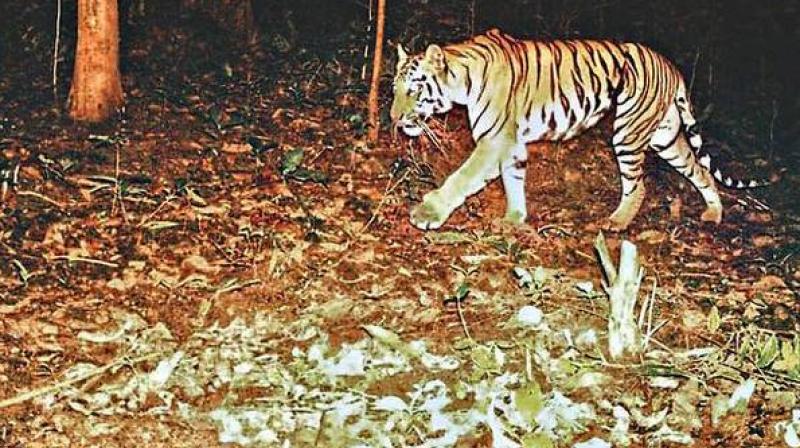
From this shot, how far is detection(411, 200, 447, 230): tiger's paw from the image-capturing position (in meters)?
6.48

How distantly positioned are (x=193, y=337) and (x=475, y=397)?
1.28 meters

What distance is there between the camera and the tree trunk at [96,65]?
7191 mm

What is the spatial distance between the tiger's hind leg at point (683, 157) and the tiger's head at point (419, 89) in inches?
49.6

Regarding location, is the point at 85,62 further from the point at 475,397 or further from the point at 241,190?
the point at 475,397

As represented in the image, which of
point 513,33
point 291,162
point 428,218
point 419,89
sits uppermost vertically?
point 419,89

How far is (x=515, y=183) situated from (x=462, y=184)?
28 centimetres

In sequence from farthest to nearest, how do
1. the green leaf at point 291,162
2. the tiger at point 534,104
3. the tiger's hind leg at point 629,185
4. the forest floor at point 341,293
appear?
the green leaf at point 291,162, the tiger's hind leg at point 629,185, the tiger at point 534,104, the forest floor at point 341,293

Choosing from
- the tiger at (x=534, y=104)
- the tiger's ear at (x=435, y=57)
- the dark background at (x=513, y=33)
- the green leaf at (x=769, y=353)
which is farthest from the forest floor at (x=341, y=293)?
the tiger's ear at (x=435, y=57)

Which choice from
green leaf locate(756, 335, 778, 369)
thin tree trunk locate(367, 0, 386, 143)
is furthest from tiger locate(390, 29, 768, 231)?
green leaf locate(756, 335, 778, 369)

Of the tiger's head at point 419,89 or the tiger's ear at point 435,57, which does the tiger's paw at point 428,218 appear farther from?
the tiger's ear at point 435,57

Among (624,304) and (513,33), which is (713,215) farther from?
(513,33)

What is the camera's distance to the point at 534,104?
6402 millimetres

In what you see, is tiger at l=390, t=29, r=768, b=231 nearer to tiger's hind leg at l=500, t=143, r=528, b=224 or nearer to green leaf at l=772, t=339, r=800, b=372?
tiger's hind leg at l=500, t=143, r=528, b=224

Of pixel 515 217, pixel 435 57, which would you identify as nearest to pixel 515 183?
pixel 515 217
